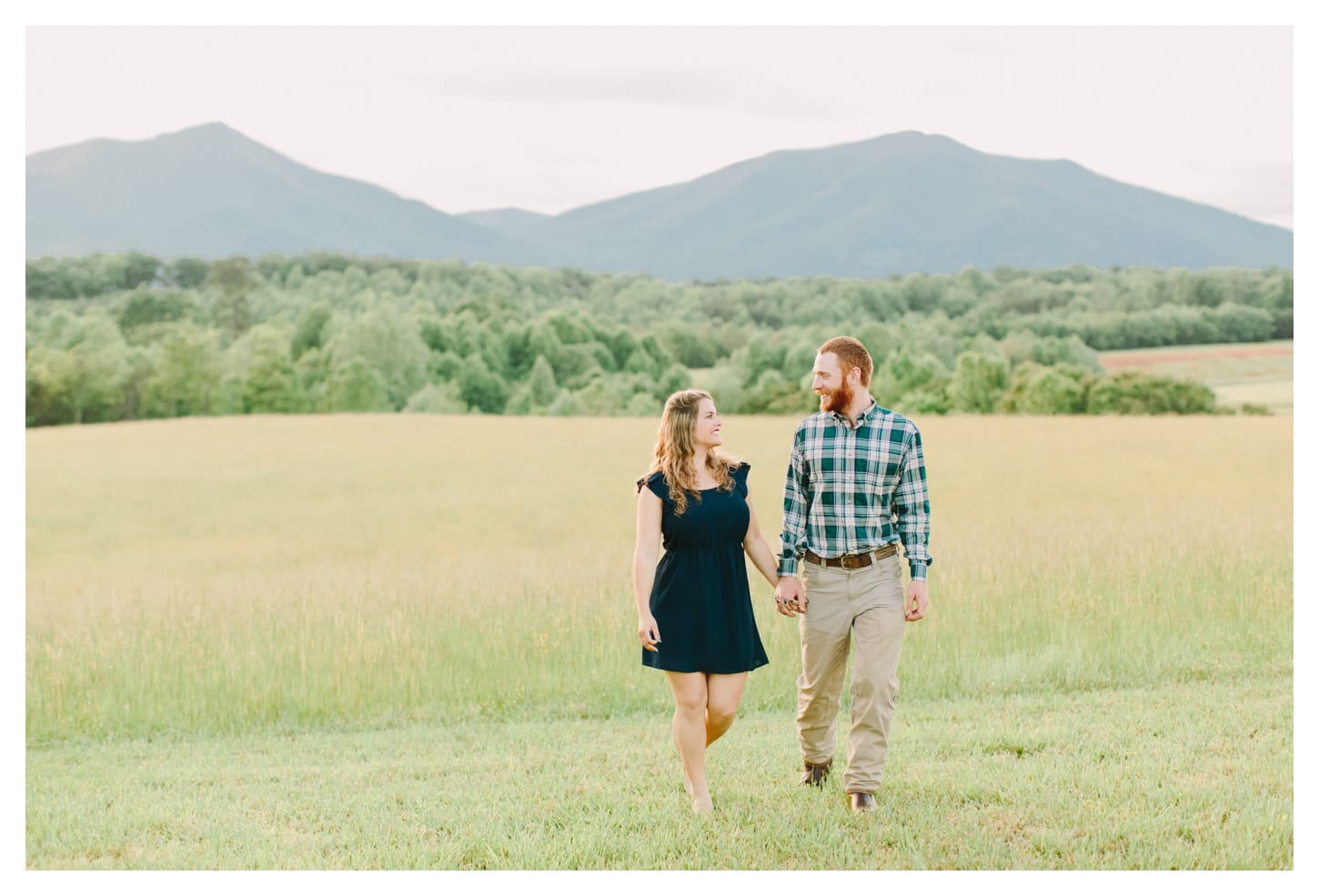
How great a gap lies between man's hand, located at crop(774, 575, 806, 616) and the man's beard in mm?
890

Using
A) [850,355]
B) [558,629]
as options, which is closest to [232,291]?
[558,629]

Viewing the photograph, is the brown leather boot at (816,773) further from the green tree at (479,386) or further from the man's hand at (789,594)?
the green tree at (479,386)

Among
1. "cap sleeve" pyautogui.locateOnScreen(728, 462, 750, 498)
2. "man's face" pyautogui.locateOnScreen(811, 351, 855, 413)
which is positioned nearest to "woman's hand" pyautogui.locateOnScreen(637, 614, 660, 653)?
"cap sleeve" pyautogui.locateOnScreen(728, 462, 750, 498)

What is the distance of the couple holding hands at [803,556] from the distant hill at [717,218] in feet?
173

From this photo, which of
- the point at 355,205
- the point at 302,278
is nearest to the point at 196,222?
the point at 355,205

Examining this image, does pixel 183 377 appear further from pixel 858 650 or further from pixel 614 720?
pixel 858 650

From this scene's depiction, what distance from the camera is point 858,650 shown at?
6543mm

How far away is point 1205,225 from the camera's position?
6391 cm

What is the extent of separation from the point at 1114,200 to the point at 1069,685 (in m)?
63.6

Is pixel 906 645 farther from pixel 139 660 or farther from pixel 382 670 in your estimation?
pixel 139 660

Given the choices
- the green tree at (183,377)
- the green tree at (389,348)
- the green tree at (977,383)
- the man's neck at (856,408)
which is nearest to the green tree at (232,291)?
the green tree at (183,377)

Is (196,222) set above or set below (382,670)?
above

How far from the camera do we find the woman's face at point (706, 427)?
6246 millimetres

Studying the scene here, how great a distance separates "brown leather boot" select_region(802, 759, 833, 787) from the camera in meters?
6.86
